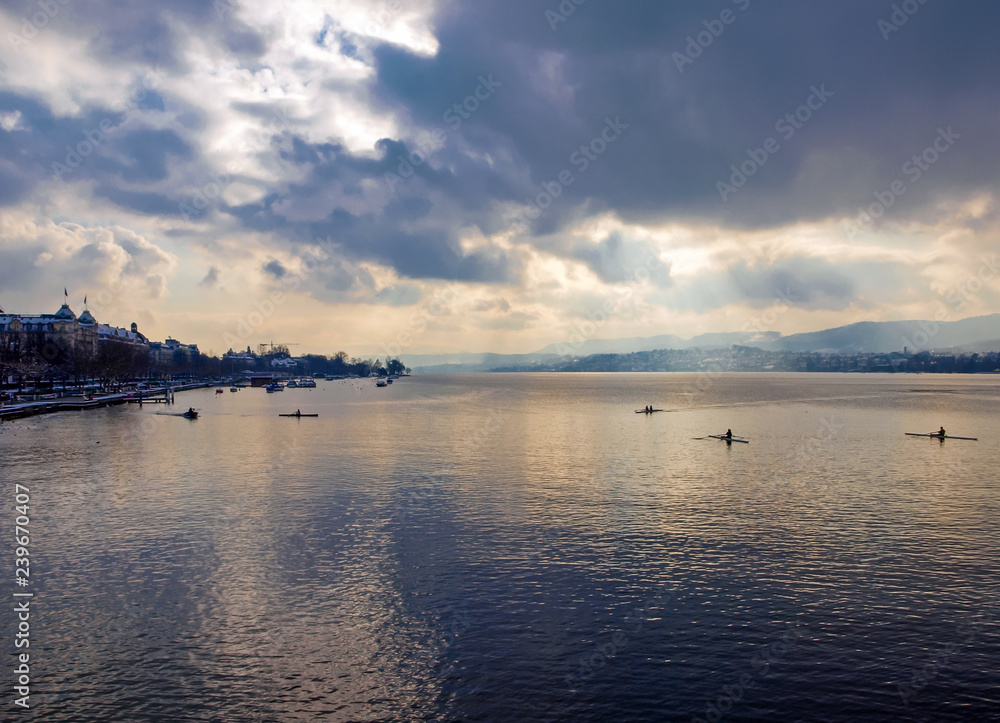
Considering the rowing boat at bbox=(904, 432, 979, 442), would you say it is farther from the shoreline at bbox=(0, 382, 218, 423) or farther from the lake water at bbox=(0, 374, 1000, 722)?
the shoreline at bbox=(0, 382, 218, 423)

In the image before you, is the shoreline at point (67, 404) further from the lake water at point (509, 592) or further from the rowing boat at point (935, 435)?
the rowing boat at point (935, 435)

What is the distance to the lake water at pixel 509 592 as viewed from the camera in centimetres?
2277

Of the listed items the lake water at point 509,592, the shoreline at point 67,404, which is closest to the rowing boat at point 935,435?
the lake water at point 509,592

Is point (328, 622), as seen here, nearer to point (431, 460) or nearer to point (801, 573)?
point (801, 573)

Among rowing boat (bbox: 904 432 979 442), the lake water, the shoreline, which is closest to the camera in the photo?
the lake water

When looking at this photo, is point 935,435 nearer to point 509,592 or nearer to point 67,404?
point 509,592

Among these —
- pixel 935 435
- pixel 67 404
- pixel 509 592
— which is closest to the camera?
pixel 509 592

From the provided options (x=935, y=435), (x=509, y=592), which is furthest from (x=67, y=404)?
(x=935, y=435)

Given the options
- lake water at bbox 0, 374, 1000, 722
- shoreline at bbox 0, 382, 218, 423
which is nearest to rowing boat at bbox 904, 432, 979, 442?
lake water at bbox 0, 374, 1000, 722

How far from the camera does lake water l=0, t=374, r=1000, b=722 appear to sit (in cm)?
2277

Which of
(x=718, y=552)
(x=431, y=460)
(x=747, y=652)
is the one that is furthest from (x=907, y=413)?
(x=747, y=652)

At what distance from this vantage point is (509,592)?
3162cm

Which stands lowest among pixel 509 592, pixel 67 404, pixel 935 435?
pixel 509 592

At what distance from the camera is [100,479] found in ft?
201
